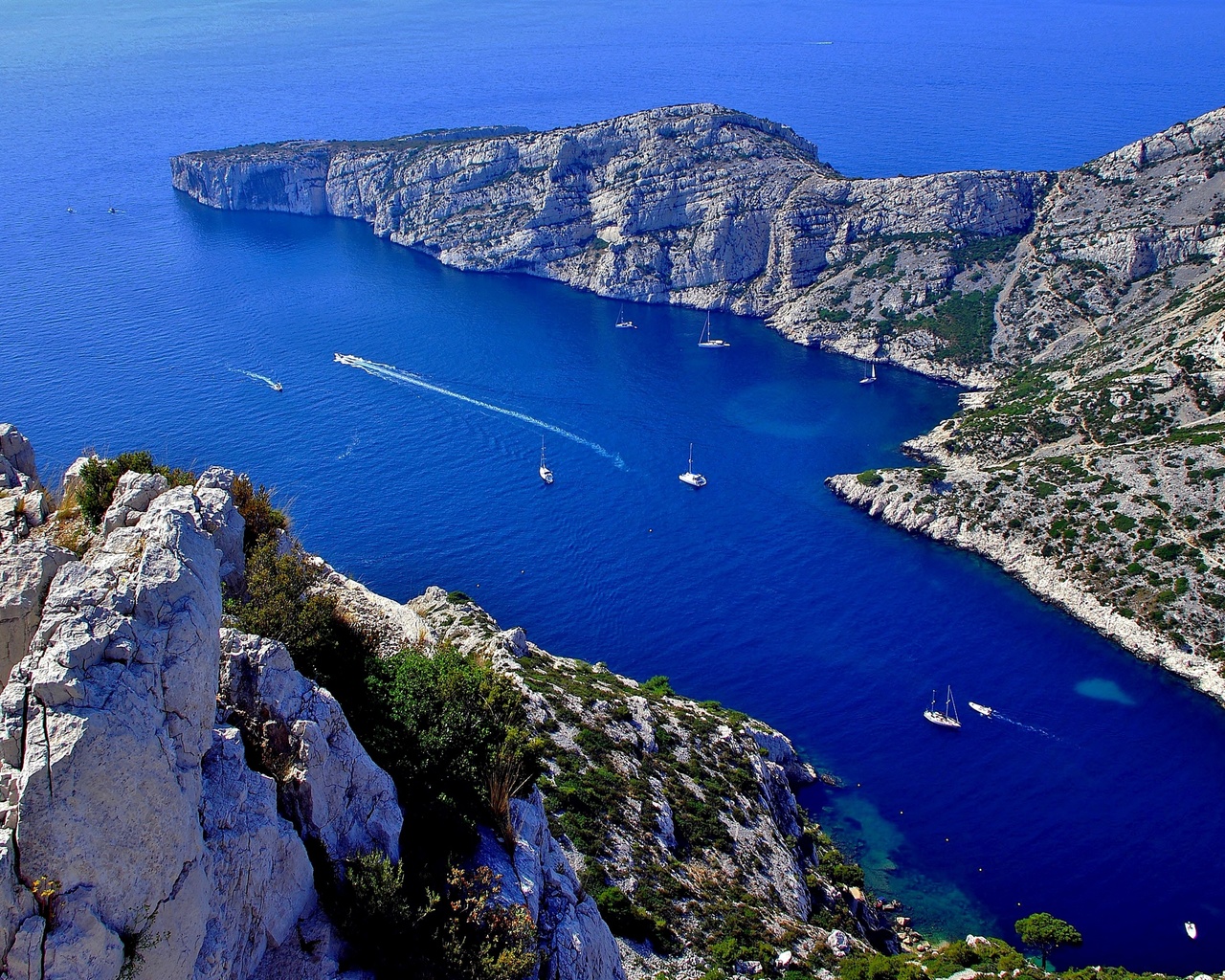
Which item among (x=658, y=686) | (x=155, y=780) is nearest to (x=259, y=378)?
(x=658, y=686)

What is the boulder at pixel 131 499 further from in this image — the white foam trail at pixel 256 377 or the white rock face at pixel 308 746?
the white foam trail at pixel 256 377

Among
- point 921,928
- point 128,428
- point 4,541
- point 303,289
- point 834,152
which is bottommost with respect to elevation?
point 921,928

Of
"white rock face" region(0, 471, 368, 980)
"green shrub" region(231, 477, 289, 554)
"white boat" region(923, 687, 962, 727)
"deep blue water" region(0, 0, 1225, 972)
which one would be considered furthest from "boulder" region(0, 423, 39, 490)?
"white boat" region(923, 687, 962, 727)

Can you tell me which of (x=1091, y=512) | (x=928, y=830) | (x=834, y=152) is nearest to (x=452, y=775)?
(x=928, y=830)

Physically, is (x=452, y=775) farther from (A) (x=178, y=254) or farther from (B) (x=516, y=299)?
(A) (x=178, y=254)

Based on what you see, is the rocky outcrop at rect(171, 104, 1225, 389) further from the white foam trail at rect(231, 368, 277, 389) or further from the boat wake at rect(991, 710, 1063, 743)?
the boat wake at rect(991, 710, 1063, 743)

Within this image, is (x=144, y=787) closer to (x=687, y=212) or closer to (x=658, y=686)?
(x=658, y=686)
